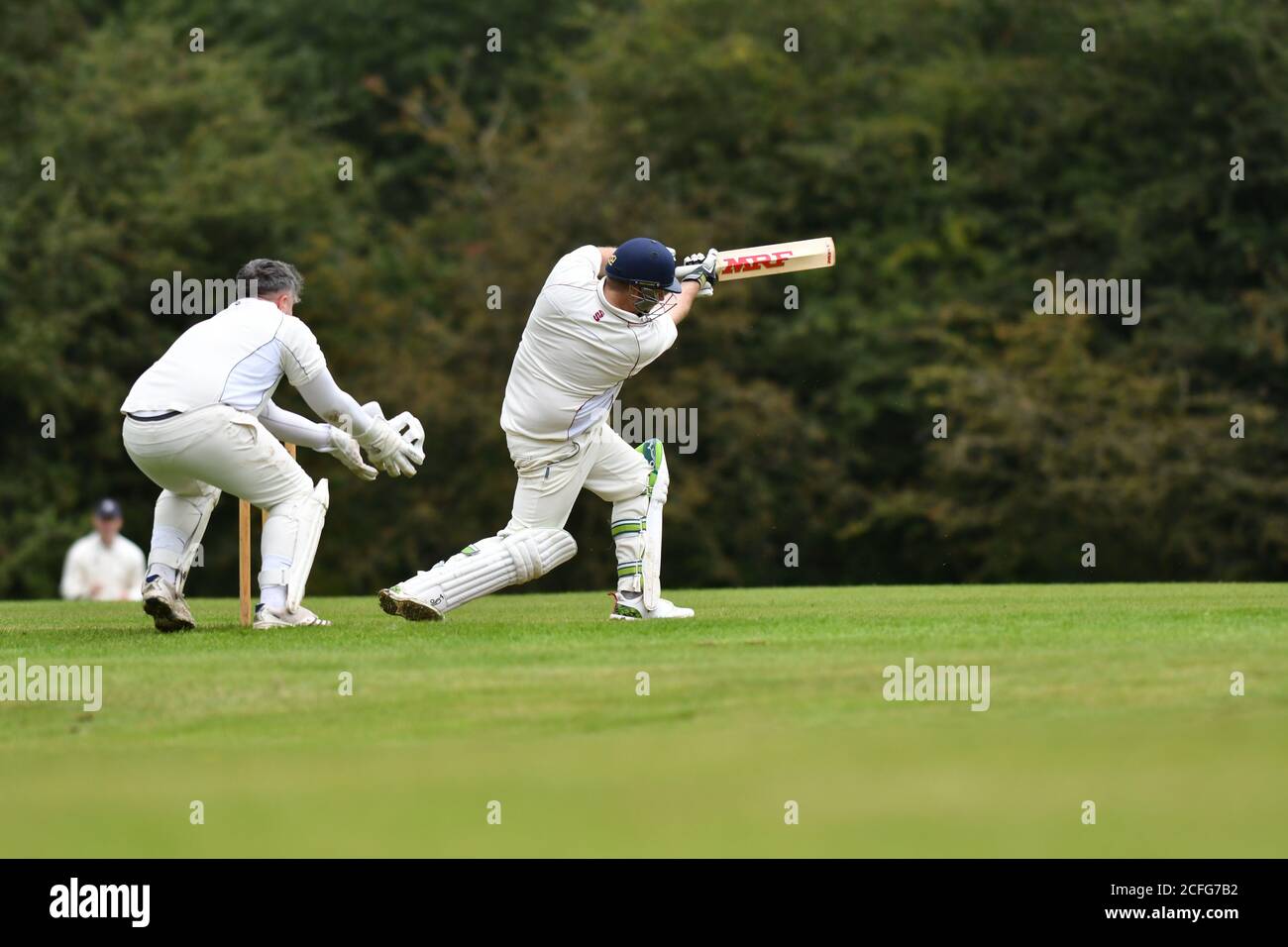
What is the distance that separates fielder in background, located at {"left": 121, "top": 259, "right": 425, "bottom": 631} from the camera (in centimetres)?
1070

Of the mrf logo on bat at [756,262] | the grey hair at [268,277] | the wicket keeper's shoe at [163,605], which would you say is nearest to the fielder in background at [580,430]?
the mrf logo on bat at [756,262]

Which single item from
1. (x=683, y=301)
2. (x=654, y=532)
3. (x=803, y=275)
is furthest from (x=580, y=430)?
(x=803, y=275)

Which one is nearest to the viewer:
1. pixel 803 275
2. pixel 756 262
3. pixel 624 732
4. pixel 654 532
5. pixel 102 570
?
pixel 624 732

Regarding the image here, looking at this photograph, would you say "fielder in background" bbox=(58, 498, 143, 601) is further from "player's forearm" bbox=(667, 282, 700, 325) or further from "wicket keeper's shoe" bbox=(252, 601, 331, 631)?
"player's forearm" bbox=(667, 282, 700, 325)

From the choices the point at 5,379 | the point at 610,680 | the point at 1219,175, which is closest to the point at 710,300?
the point at 1219,175

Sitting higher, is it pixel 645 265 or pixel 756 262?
pixel 756 262

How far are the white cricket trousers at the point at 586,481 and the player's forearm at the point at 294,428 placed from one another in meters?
0.97

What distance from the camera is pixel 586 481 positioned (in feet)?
37.6

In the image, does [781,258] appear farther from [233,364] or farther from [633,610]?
[233,364]

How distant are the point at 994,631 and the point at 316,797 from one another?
407 centimetres

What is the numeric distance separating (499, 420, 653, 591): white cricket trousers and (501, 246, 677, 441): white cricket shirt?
9 centimetres

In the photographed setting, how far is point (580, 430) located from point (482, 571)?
0.91 metres

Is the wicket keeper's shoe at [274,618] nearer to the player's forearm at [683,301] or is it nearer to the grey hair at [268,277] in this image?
the grey hair at [268,277]

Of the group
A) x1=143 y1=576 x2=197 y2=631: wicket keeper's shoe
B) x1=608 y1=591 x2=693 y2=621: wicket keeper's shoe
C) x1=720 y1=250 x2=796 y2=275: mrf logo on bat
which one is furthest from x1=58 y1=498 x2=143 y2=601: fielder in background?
x1=720 y1=250 x2=796 y2=275: mrf logo on bat
